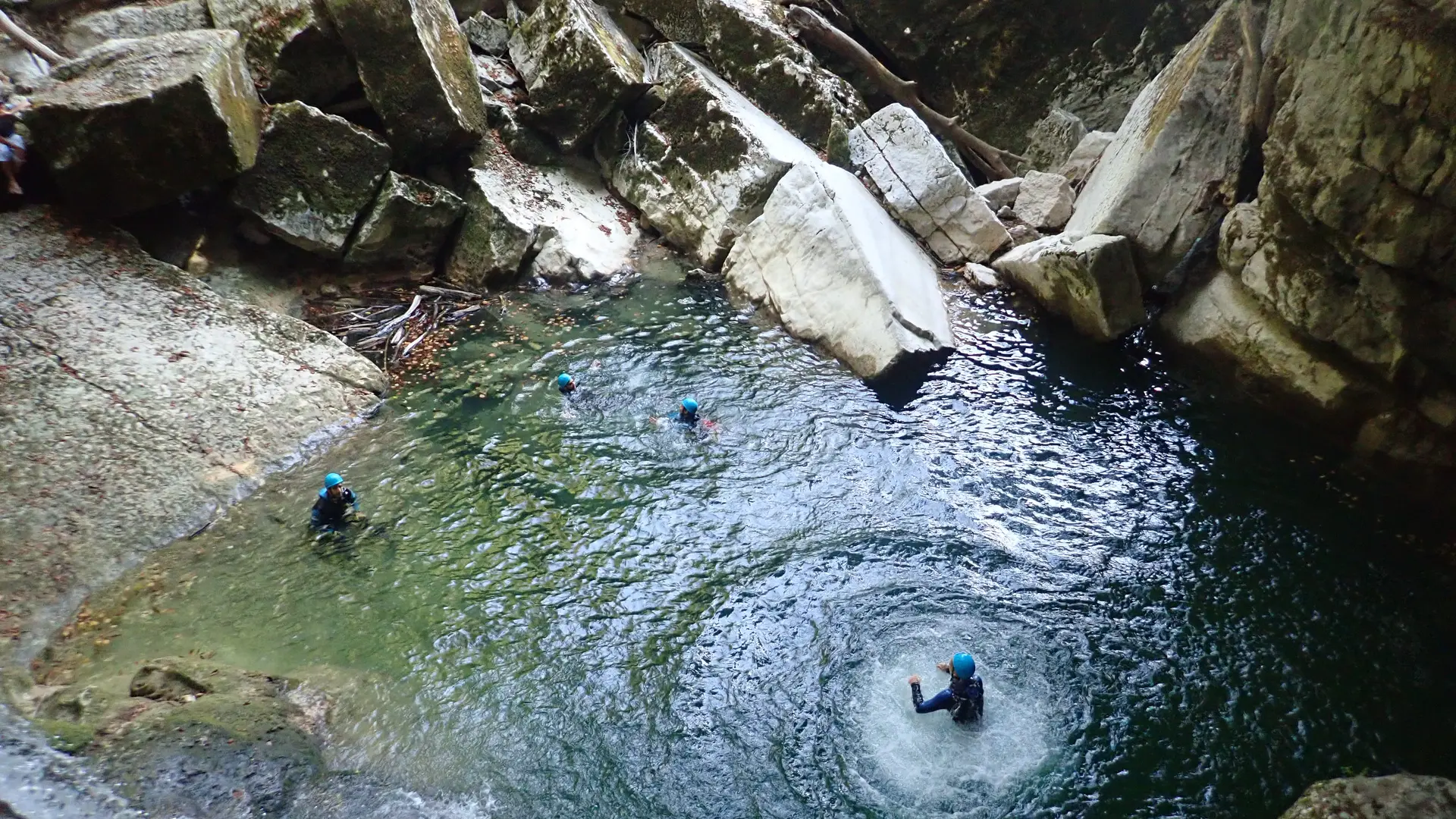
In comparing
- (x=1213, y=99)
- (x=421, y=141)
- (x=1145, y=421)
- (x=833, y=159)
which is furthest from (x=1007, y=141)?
(x=421, y=141)

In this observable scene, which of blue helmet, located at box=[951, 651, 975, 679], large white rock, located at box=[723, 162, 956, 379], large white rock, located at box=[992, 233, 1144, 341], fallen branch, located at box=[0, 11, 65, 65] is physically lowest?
fallen branch, located at box=[0, 11, 65, 65]

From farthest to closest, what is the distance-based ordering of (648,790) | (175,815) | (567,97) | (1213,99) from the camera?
(567,97) < (1213,99) < (648,790) < (175,815)

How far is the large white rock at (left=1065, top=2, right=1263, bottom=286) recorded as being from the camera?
492 inches

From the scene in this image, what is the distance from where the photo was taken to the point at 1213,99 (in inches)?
496

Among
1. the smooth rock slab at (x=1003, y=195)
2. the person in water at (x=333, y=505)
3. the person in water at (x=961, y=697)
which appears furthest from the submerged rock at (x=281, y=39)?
the person in water at (x=961, y=697)

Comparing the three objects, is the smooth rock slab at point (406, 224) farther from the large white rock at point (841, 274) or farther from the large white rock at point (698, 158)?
the large white rock at point (841, 274)

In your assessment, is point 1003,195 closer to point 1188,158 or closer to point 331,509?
point 1188,158

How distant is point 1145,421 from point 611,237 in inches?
445

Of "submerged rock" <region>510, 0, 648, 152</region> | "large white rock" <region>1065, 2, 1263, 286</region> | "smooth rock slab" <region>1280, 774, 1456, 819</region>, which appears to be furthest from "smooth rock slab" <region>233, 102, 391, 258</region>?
"smooth rock slab" <region>1280, 774, 1456, 819</region>

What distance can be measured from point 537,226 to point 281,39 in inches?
213

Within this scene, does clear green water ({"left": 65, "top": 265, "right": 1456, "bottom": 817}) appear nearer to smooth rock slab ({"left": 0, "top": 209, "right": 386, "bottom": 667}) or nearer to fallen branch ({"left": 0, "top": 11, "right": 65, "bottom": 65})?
smooth rock slab ({"left": 0, "top": 209, "right": 386, "bottom": 667})

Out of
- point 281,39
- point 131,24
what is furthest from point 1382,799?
point 131,24

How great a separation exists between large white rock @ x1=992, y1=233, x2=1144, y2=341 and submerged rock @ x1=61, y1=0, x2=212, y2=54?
53.0 ft

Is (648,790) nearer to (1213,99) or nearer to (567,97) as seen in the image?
(1213,99)
